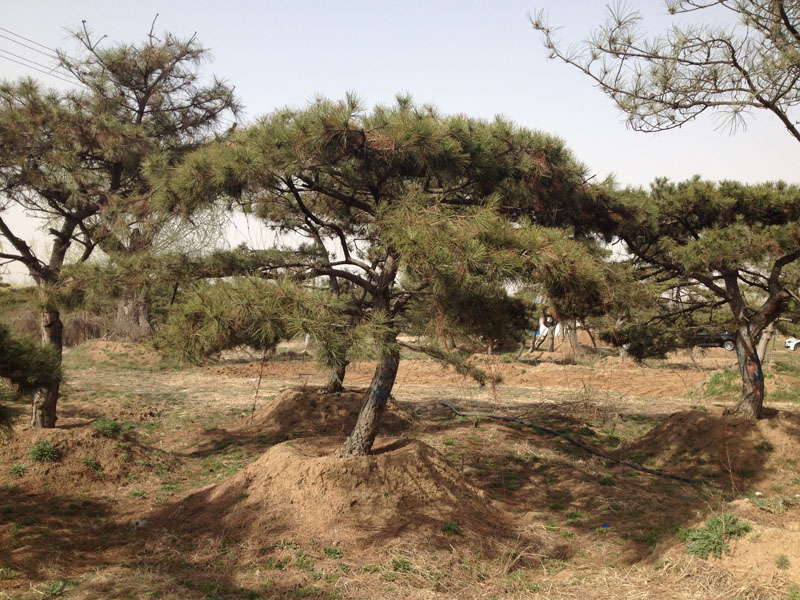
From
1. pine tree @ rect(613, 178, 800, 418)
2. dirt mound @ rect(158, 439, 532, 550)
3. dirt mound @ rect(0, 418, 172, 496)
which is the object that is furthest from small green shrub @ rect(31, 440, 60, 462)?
pine tree @ rect(613, 178, 800, 418)

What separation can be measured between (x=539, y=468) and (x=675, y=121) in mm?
4847

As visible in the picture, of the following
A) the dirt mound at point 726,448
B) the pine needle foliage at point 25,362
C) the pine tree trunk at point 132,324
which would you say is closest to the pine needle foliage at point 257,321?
the pine needle foliage at point 25,362

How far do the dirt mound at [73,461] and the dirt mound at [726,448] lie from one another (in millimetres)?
7235

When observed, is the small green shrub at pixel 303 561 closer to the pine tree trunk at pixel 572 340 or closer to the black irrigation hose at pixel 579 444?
the pine tree trunk at pixel 572 340

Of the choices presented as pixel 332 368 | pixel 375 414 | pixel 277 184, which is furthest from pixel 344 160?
pixel 375 414

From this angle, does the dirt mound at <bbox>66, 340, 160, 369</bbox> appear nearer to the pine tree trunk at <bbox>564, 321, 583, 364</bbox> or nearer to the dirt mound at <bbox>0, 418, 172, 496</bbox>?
the dirt mound at <bbox>0, 418, 172, 496</bbox>

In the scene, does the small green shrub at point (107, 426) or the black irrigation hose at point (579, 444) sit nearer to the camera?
the black irrigation hose at point (579, 444)

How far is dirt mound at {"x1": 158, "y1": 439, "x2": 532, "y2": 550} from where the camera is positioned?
17.9 ft

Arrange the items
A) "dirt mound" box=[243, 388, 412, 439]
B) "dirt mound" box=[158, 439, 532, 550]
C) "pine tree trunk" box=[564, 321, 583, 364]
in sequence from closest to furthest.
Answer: "dirt mound" box=[158, 439, 532, 550], "pine tree trunk" box=[564, 321, 583, 364], "dirt mound" box=[243, 388, 412, 439]

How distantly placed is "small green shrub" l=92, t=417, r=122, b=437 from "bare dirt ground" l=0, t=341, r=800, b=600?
0.05 metres

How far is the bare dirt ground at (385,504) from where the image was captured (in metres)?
4.50

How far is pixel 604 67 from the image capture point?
18.9 ft

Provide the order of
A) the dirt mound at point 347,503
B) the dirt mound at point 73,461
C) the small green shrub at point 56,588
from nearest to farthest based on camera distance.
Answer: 1. the small green shrub at point 56,588
2. the dirt mound at point 347,503
3. the dirt mound at point 73,461

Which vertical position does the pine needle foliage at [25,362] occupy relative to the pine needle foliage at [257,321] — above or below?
below
